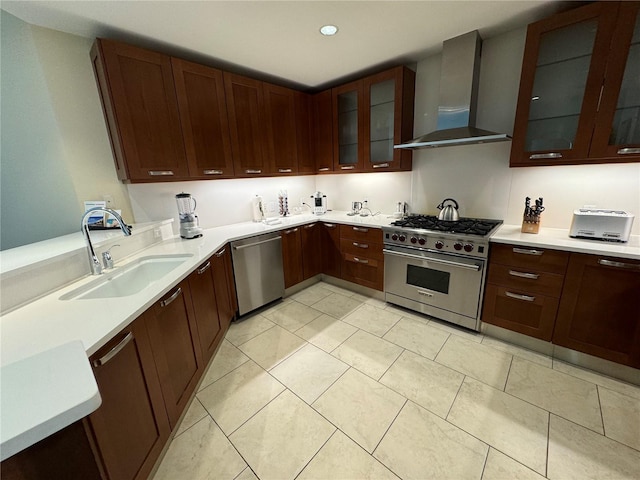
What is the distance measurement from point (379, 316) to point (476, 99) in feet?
7.61

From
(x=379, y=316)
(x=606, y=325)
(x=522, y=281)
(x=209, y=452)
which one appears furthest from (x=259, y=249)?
(x=606, y=325)

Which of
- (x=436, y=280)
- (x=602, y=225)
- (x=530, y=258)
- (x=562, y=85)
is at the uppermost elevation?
(x=562, y=85)

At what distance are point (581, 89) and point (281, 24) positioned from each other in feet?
7.26

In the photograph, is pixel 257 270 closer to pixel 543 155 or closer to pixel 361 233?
pixel 361 233

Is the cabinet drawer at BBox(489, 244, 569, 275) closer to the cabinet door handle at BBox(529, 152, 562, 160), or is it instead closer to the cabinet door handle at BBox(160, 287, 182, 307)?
the cabinet door handle at BBox(529, 152, 562, 160)

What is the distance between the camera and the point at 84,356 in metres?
0.83

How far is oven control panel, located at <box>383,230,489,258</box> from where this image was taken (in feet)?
7.02

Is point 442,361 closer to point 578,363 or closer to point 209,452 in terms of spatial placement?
point 578,363

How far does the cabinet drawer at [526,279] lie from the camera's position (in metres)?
1.89

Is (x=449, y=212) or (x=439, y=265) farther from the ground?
(x=449, y=212)

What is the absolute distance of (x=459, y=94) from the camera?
7.79ft

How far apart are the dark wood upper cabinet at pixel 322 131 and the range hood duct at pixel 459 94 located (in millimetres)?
1164

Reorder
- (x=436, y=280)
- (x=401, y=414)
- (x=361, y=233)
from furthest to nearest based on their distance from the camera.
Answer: (x=361, y=233), (x=436, y=280), (x=401, y=414)

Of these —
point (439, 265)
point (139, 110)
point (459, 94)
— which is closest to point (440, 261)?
point (439, 265)
